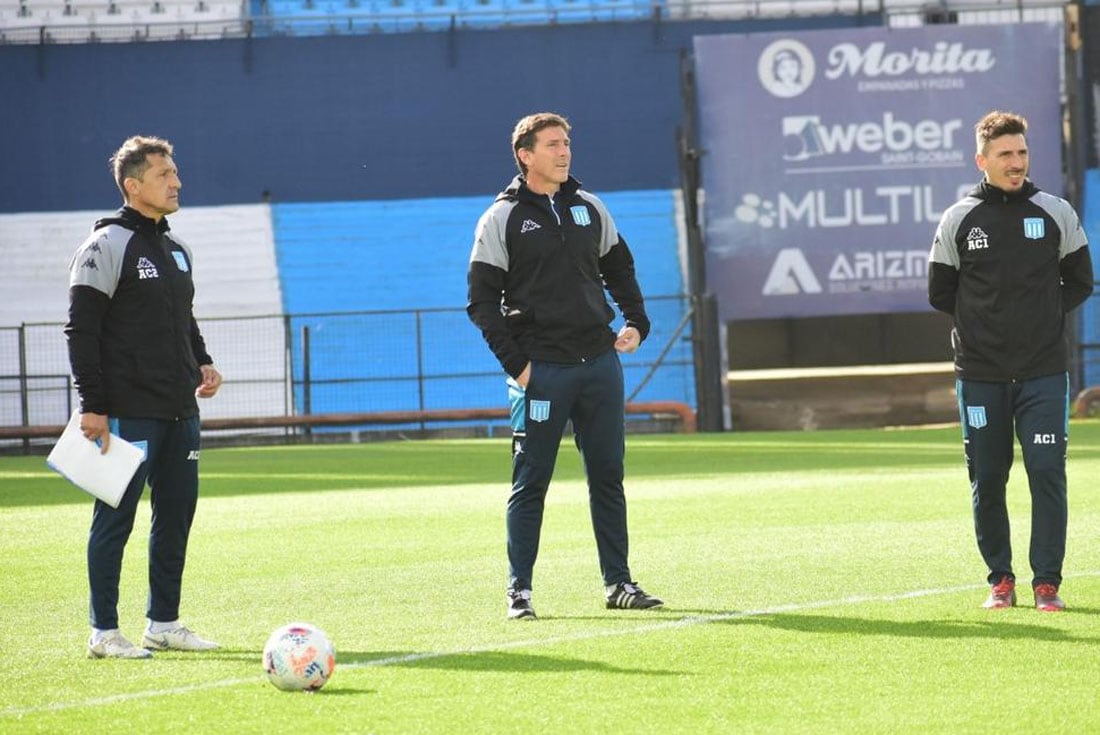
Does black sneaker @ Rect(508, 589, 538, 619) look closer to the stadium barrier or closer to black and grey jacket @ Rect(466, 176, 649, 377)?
black and grey jacket @ Rect(466, 176, 649, 377)

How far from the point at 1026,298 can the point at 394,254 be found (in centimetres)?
2416

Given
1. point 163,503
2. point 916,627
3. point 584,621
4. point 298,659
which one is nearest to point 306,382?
point 584,621

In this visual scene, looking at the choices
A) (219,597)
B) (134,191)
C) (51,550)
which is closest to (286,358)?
(51,550)

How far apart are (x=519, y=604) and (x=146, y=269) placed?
2.18m

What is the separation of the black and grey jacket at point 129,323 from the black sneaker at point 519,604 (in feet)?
5.44

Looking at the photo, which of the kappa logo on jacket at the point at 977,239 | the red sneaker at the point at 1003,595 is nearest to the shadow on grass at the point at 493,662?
the red sneaker at the point at 1003,595

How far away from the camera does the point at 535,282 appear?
8148mm

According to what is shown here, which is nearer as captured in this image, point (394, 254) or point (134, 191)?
point (134, 191)

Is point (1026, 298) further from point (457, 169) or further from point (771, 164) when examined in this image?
point (457, 169)

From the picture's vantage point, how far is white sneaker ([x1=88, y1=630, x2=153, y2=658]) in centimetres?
720

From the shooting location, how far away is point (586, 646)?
23.7 feet

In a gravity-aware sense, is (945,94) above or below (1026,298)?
above

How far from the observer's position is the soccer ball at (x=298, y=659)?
20.7ft

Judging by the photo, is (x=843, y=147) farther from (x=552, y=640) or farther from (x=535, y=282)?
(x=552, y=640)
